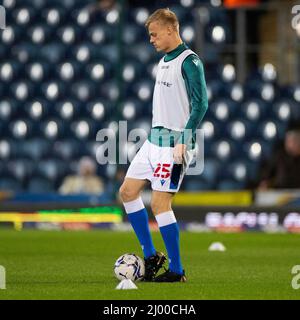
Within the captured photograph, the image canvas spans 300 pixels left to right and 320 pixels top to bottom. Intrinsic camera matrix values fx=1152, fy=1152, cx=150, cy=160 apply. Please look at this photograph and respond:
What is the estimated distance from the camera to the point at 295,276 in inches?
367

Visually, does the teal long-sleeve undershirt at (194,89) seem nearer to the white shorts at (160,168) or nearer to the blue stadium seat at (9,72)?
the white shorts at (160,168)

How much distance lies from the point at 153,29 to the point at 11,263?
3.04 metres

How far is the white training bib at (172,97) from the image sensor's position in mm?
8688

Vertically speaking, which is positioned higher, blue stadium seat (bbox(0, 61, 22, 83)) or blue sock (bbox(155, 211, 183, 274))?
blue stadium seat (bbox(0, 61, 22, 83))

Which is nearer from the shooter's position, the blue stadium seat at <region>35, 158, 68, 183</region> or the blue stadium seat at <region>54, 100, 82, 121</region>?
the blue stadium seat at <region>35, 158, 68, 183</region>

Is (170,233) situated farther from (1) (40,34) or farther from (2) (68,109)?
(1) (40,34)

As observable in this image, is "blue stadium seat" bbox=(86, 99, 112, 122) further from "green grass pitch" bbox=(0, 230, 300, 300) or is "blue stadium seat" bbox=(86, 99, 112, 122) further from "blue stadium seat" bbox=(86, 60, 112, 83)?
"green grass pitch" bbox=(0, 230, 300, 300)

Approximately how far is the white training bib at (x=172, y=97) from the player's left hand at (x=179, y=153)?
266 millimetres

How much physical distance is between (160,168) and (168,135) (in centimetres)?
26

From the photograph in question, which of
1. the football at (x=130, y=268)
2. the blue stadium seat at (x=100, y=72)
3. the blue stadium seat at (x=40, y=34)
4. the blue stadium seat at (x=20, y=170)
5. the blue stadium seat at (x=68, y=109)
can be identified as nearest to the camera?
the football at (x=130, y=268)

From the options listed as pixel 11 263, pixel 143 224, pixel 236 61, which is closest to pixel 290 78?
pixel 236 61

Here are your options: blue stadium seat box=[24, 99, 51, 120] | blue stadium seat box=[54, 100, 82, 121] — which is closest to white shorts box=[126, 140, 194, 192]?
blue stadium seat box=[54, 100, 82, 121]

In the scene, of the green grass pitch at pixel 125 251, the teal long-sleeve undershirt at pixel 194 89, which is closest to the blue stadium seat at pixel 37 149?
the green grass pitch at pixel 125 251

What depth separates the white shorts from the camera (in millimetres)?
8648
